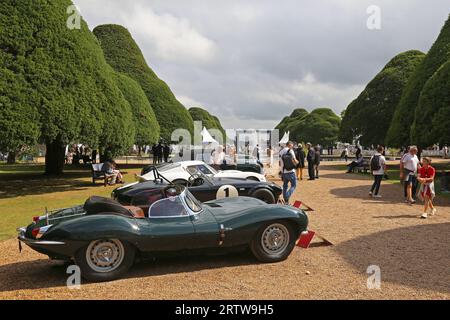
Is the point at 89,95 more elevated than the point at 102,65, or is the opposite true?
the point at 102,65

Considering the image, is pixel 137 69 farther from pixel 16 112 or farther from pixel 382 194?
pixel 382 194

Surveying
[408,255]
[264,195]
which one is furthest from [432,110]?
[408,255]

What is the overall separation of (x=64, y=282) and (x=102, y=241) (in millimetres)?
810

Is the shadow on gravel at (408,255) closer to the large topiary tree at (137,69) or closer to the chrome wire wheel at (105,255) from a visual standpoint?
the chrome wire wheel at (105,255)

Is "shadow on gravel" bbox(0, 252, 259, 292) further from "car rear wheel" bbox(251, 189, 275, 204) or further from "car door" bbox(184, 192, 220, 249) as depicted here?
"car rear wheel" bbox(251, 189, 275, 204)

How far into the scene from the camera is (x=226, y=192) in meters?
10.0

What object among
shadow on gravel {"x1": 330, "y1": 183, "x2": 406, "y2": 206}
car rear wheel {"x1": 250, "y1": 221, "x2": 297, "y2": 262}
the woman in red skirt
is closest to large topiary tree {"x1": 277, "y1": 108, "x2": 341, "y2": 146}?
shadow on gravel {"x1": 330, "y1": 183, "x2": 406, "y2": 206}

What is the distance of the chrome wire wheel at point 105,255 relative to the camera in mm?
5551

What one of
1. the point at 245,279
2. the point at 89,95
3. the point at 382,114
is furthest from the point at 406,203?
the point at 382,114

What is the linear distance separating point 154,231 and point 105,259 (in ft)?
2.58

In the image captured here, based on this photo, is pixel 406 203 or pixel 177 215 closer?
pixel 177 215
